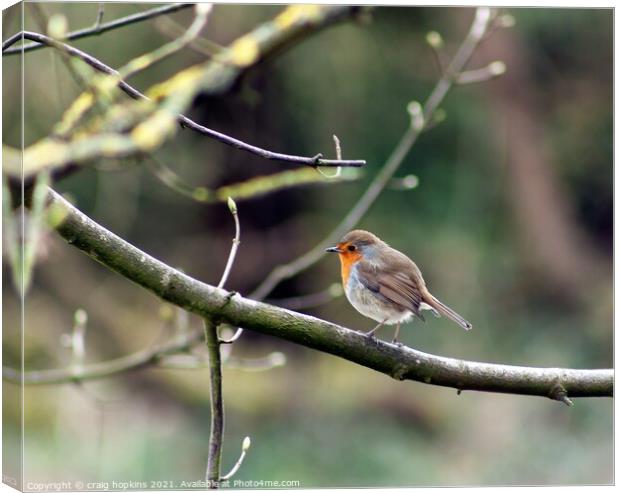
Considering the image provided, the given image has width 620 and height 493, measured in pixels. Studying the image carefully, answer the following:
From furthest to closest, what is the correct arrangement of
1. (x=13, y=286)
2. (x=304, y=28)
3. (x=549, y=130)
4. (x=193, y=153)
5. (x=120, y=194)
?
(x=549, y=130), (x=193, y=153), (x=120, y=194), (x=304, y=28), (x=13, y=286)

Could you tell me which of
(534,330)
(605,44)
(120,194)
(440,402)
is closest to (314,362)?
(440,402)

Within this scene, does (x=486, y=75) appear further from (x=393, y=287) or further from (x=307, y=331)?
(x=307, y=331)

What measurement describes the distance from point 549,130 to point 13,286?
10.1ft

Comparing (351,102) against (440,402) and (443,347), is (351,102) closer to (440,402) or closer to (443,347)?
(443,347)

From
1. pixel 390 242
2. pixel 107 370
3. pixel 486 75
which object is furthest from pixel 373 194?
pixel 390 242

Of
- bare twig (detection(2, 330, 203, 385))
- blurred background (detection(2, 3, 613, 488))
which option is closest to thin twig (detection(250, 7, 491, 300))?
bare twig (detection(2, 330, 203, 385))

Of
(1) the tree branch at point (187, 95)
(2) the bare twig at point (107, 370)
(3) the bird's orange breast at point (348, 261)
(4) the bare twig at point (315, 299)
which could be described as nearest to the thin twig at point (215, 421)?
(1) the tree branch at point (187, 95)

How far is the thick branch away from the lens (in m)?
1.66

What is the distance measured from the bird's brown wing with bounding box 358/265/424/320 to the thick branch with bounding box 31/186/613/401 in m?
0.64

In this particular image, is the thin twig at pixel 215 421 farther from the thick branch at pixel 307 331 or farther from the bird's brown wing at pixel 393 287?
the bird's brown wing at pixel 393 287

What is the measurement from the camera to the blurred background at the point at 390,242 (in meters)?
3.68

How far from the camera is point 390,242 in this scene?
4348 mm

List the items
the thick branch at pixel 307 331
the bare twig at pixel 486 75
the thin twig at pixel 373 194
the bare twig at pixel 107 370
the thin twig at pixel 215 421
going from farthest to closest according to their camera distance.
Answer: the bare twig at pixel 486 75 < the thin twig at pixel 373 194 < the bare twig at pixel 107 370 < the thin twig at pixel 215 421 < the thick branch at pixel 307 331

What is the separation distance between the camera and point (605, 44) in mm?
3184
